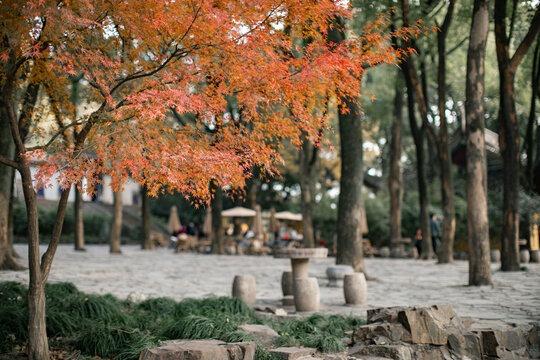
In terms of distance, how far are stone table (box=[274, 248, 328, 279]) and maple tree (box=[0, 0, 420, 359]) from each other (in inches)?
141

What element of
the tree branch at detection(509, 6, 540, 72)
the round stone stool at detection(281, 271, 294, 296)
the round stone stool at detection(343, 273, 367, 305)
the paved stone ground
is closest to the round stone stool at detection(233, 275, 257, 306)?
the paved stone ground

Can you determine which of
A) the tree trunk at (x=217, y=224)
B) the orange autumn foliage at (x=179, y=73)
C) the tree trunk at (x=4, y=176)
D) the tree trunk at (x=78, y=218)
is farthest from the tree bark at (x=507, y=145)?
the tree trunk at (x=78, y=218)

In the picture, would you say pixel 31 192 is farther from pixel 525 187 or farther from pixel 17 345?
pixel 525 187

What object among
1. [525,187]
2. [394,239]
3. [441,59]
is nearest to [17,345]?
[441,59]

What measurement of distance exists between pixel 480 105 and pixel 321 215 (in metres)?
16.1

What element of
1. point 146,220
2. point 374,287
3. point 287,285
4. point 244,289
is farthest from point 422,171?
point 146,220

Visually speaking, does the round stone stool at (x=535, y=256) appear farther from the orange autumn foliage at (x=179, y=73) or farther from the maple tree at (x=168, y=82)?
the orange autumn foliage at (x=179, y=73)

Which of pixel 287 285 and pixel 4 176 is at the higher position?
pixel 4 176

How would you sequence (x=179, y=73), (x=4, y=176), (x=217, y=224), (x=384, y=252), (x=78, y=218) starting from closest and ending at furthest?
(x=179, y=73) → (x=4, y=176) → (x=78, y=218) → (x=384, y=252) → (x=217, y=224)

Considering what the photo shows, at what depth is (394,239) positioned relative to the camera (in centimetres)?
2286

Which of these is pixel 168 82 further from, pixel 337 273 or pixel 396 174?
pixel 396 174

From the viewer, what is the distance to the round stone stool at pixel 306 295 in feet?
26.9

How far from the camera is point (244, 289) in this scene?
8477 millimetres

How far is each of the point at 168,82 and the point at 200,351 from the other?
2.80 metres
